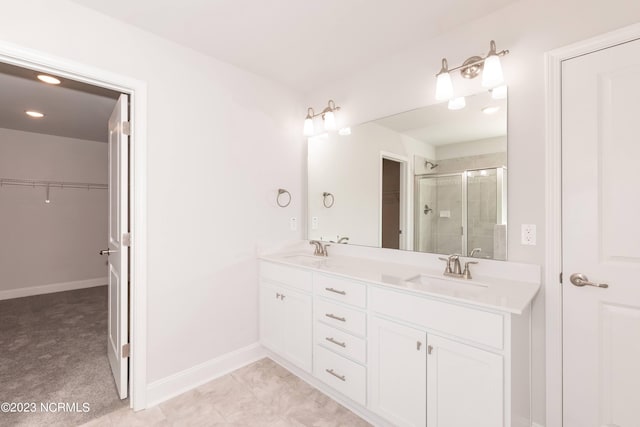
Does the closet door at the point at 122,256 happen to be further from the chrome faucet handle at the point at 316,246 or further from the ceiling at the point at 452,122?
the ceiling at the point at 452,122

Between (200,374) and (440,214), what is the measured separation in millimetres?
2101

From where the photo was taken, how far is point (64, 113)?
350cm

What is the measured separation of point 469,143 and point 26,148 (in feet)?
19.2

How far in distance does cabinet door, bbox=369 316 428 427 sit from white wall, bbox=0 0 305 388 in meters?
1.25

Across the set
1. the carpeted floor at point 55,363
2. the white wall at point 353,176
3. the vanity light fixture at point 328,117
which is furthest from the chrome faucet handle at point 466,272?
the carpeted floor at point 55,363

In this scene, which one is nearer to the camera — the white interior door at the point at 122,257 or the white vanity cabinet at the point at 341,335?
the white vanity cabinet at the point at 341,335

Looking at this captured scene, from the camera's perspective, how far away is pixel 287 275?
7.47 ft

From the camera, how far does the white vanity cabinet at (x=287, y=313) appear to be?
6.94ft

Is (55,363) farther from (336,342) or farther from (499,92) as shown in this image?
(499,92)

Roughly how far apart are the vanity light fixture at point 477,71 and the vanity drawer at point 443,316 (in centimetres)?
128

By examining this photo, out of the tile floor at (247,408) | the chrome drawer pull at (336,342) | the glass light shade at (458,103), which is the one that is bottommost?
the tile floor at (247,408)

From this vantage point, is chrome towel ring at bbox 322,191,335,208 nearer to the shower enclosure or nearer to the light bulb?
the light bulb

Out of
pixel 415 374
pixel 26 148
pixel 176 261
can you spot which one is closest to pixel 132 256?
pixel 176 261

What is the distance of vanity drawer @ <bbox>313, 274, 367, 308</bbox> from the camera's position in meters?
1.78
